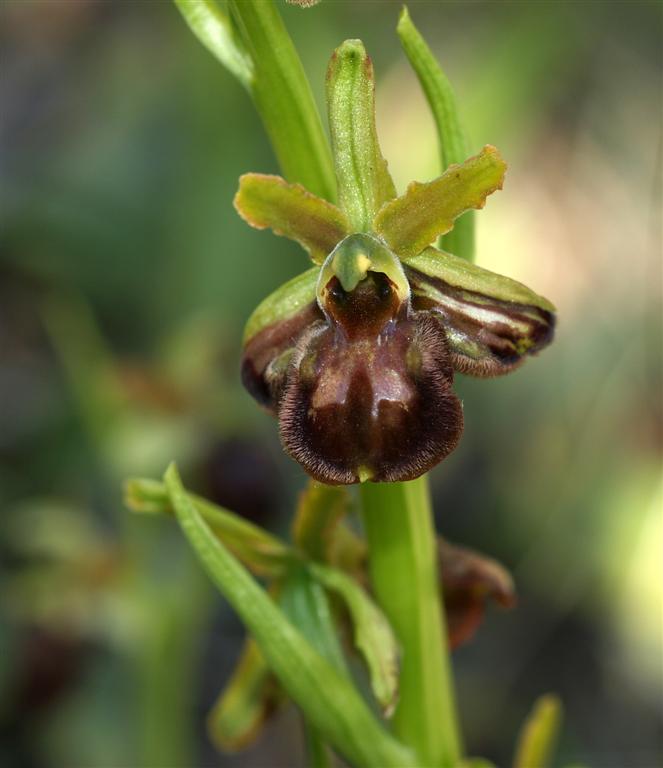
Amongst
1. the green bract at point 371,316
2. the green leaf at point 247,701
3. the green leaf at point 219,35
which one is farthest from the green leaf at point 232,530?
the green leaf at point 219,35

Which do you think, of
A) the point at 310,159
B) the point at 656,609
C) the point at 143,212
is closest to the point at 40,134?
→ the point at 143,212

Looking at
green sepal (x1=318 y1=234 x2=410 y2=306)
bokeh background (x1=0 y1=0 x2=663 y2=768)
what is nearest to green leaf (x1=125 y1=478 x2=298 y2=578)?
green sepal (x1=318 y1=234 x2=410 y2=306)

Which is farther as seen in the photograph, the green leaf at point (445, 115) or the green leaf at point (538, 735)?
the green leaf at point (538, 735)

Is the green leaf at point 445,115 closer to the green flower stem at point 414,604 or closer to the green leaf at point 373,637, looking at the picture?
the green flower stem at point 414,604

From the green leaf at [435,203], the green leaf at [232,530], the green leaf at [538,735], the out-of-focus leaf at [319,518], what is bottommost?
the green leaf at [538,735]

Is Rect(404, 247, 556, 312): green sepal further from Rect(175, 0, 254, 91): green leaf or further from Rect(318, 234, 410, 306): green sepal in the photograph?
Rect(175, 0, 254, 91): green leaf

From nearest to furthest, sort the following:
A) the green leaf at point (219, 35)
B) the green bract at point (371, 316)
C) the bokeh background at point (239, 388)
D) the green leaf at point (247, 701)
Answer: the green bract at point (371, 316)
the green leaf at point (219, 35)
the green leaf at point (247, 701)
the bokeh background at point (239, 388)

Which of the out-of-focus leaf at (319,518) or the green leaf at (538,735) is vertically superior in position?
the out-of-focus leaf at (319,518)
